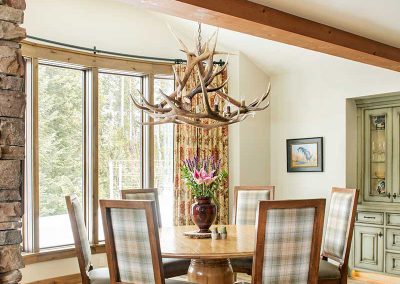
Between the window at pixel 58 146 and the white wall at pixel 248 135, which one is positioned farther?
the white wall at pixel 248 135

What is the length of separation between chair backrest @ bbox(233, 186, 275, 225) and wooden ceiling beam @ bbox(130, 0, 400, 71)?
55.6 inches

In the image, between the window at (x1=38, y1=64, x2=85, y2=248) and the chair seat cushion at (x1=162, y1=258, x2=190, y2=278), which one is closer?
the chair seat cushion at (x1=162, y1=258, x2=190, y2=278)

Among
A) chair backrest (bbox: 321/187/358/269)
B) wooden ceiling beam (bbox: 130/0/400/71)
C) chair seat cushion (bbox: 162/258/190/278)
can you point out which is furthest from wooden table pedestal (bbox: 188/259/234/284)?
wooden ceiling beam (bbox: 130/0/400/71)

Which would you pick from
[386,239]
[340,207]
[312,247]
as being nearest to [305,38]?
[340,207]

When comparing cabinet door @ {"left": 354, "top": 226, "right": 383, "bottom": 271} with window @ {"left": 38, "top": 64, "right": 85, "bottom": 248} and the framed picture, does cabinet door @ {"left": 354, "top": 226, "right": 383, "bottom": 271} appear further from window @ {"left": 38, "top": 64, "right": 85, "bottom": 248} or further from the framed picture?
window @ {"left": 38, "top": 64, "right": 85, "bottom": 248}

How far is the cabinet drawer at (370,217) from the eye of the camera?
212 inches

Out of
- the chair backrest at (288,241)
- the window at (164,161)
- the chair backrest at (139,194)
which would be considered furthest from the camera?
the window at (164,161)

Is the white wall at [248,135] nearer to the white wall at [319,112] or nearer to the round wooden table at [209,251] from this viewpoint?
the white wall at [319,112]

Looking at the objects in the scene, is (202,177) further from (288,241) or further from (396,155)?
(396,155)

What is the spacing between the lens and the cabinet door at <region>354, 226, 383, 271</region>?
5.34 meters

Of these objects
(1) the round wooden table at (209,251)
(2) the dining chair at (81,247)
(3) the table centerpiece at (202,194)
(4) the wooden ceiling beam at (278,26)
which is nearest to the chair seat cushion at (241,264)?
(1) the round wooden table at (209,251)

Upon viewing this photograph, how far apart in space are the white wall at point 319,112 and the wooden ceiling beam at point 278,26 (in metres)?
0.83

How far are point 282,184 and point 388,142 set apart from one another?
151 centimetres

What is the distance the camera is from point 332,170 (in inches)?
230
